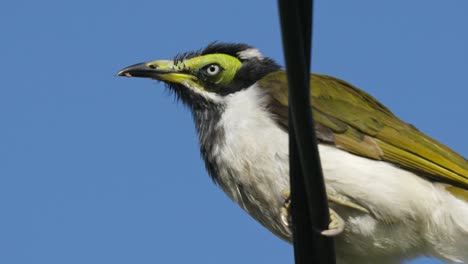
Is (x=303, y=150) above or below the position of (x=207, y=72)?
below

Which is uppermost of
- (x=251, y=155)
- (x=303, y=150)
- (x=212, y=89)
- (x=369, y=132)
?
(x=212, y=89)

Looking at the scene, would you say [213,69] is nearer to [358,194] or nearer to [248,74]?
[248,74]

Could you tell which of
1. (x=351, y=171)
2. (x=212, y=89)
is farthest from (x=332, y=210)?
(x=212, y=89)

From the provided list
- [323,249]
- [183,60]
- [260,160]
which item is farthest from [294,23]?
[183,60]

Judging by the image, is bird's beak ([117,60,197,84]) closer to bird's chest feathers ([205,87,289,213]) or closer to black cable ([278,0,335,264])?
bird's chest feathers ([205,87,289,213])

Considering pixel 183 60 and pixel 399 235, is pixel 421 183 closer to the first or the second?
pixel 399 235

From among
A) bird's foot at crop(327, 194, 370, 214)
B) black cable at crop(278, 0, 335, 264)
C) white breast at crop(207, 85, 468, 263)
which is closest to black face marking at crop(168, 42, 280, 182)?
white breast at crop(207, 85, 468, 263)

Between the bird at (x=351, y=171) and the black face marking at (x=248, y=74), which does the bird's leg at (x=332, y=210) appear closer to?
the bird at (x=351, y=171)
